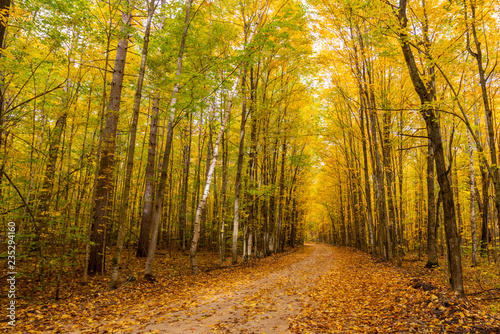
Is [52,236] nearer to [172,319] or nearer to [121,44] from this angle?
[172,319]

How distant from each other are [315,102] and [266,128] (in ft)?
21.3

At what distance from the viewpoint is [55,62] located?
7.57 meters

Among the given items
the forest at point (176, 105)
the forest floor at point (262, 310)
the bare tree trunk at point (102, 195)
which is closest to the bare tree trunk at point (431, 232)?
the forest at point (176, 105)

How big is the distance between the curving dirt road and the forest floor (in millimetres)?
15

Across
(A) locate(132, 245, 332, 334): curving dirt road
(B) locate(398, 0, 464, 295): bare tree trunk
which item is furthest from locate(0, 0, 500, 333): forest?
(A) locate(132, 245, 332, 334): curving dirt road

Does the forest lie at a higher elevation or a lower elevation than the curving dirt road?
higher

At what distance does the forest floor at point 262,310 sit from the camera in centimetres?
455

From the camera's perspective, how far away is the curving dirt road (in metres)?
4.63

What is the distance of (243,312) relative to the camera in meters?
5.60

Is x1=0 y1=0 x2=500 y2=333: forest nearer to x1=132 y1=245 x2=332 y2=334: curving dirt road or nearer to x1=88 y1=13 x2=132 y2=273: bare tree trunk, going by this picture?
x1=88 y1=13 x2=132 y2=273: bare tree trunk

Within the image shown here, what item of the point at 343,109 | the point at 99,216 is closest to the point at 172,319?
the point at 99,216

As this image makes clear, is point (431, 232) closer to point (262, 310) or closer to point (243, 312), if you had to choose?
point (262, 310)

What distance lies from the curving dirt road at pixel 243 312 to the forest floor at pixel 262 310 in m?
0.02

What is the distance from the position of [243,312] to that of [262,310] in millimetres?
477
